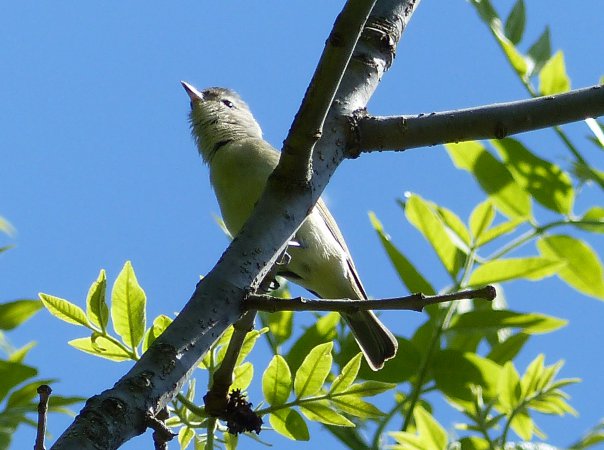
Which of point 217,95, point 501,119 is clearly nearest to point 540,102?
point 501,119

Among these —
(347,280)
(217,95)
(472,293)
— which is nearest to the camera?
(472,293)

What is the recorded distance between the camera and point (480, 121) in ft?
7.33

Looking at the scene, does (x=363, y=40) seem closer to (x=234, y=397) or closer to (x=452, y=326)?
(x=452, y=326)

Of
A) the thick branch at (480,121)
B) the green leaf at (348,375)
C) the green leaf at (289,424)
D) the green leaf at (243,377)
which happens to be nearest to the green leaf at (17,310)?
the green leaf at (243,377)

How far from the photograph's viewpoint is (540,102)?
2172 millimetres

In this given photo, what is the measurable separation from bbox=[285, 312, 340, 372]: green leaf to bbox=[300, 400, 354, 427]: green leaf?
1.13 ft

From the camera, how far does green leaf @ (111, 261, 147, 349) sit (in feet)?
6.90

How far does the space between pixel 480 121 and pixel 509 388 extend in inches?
25.7

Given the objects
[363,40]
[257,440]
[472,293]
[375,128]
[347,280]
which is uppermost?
[347,280]

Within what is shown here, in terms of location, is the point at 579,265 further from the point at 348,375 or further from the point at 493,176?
the point at 348,375

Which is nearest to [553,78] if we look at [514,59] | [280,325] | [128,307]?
[514,59]

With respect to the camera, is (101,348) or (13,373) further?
(13,373)

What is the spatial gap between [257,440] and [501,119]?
0.95 meters

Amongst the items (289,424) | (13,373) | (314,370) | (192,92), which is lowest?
(13,373)
